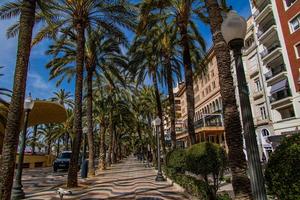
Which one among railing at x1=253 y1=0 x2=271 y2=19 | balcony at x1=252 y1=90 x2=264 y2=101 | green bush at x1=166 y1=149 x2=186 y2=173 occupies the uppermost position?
railing at x1=253 y1=0 x2=271 y2=19

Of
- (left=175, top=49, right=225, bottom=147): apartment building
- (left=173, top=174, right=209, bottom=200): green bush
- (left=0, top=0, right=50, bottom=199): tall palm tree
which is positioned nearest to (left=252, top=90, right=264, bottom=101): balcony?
(left=175, top=49, right=225, bottom=147): apartment building

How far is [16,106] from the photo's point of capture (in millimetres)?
7883

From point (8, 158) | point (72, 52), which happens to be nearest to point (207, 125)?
point (72, 52)

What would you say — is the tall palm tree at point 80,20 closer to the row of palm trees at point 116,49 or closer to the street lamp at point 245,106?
the row of palm trees at point 116,49

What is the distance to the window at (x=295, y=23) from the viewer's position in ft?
92.6

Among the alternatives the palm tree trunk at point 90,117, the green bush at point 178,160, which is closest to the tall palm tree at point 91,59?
the palm tree trunk at point 90,117

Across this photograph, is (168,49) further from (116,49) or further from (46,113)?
(46,113)

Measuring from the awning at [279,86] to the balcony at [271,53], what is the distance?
3272 mm

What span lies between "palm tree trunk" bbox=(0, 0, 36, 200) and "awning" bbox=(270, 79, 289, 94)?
29.3 m

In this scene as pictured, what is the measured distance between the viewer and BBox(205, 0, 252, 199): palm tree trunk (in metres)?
6.94

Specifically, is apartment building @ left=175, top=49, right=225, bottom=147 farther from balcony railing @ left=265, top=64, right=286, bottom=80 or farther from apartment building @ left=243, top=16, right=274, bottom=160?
balcony railing @ left=265, top=64, right=286, bottom=80

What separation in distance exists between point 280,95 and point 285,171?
33.0m

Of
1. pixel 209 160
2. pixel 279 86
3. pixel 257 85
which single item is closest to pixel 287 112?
pixel 279 86

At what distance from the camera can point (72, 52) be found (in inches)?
853
